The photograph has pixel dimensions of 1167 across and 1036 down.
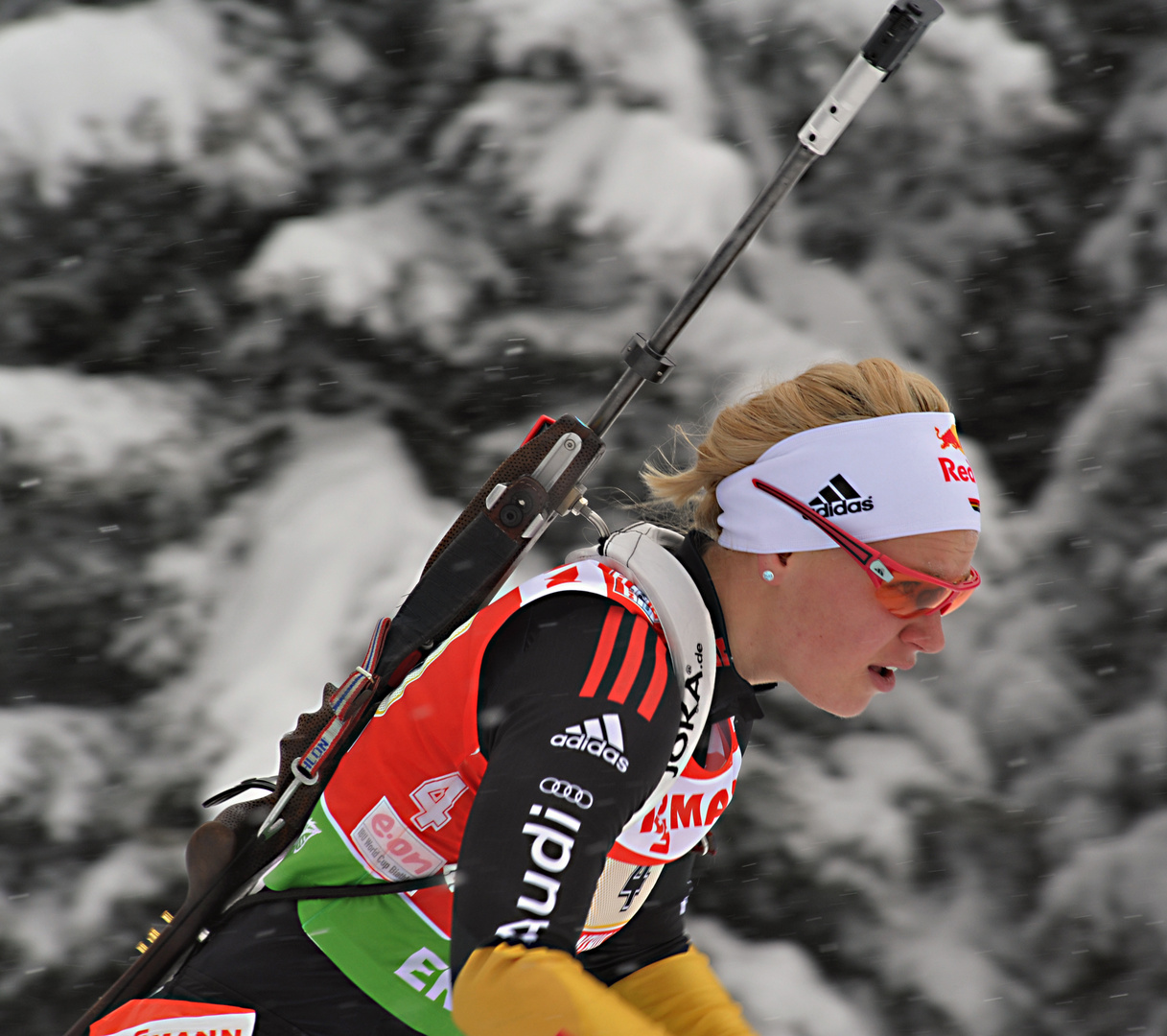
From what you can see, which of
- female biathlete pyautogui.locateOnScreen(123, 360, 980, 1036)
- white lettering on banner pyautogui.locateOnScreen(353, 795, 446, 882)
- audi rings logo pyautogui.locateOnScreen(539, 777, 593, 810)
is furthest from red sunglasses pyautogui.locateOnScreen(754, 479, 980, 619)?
white lettering on banner pyautogui.locateOnScreen(353, 795, 446, 882)

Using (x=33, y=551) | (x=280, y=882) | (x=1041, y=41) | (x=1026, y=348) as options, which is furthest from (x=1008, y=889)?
(x=33, y=551)

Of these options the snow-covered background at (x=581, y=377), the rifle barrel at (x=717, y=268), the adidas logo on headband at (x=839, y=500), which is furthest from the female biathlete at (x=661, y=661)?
the snow-covered background at (x=581, y=377)

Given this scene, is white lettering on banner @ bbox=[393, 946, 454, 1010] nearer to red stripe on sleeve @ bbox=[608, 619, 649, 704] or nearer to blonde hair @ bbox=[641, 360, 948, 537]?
red stripe on sleeve @ bbox=[608, 619, 649, 704]

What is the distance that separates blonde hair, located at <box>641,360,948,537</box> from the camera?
3.52 feet

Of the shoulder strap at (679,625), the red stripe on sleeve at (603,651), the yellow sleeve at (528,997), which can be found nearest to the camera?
the yellow sleeve at (528,997)

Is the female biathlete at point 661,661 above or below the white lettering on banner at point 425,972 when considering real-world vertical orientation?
above

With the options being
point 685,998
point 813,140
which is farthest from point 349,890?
point 813,140

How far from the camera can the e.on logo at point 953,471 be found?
41.0 inches

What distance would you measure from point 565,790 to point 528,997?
15 centimetres

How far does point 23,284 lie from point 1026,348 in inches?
114

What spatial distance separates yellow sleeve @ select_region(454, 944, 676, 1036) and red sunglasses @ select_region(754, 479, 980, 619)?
0.53 metres

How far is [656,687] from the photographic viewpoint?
0.84m

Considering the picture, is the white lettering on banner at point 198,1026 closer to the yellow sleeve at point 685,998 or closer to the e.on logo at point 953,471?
the yellow sleeve at point 685,998

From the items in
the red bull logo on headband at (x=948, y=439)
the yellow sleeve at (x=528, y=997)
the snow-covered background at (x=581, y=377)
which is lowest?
the snow-covered background at (x=581, y=377)
